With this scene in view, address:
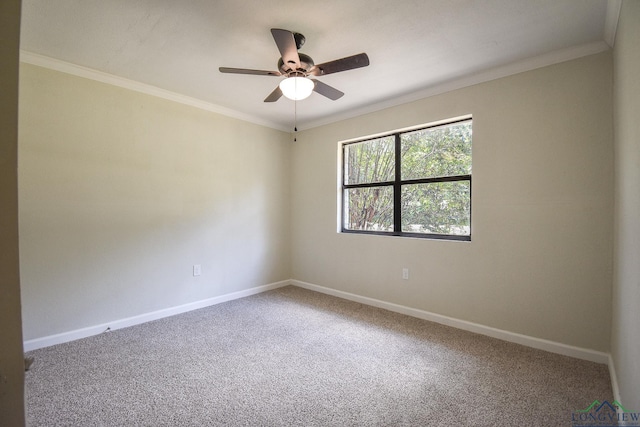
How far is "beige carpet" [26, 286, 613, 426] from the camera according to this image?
1.61 m

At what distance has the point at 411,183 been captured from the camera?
327 cm

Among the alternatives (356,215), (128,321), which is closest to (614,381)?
(356,215)

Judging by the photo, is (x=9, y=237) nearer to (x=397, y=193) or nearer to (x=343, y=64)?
(x=343, y=64)

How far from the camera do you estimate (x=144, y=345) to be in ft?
8.04

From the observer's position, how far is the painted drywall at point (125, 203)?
2406 mm

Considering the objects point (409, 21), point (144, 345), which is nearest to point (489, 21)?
point (409, 21)

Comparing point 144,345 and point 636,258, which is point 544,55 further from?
point 144,345

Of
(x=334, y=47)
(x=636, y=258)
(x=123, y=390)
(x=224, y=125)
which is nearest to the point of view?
(x=636, y=258)

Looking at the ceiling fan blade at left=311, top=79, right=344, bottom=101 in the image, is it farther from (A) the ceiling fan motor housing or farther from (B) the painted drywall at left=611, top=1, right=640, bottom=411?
(B) the painted drywall at left=611, top=1, right=640, bottom=411

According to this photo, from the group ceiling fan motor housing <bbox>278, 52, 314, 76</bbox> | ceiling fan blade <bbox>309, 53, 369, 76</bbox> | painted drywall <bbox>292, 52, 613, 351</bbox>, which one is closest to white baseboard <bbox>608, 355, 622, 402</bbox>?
painted drywall <bbox>292, 52, 613, 351</bbox>

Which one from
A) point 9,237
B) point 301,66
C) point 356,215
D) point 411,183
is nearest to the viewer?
point 9,237

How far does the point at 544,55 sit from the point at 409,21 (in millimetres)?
1285

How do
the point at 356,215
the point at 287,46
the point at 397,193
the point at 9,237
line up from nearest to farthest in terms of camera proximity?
1. the point at 9,237
2. the point at 287,46
3. the point at 397,193
4. the point at 356,215

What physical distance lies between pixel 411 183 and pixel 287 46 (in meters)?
2.05
